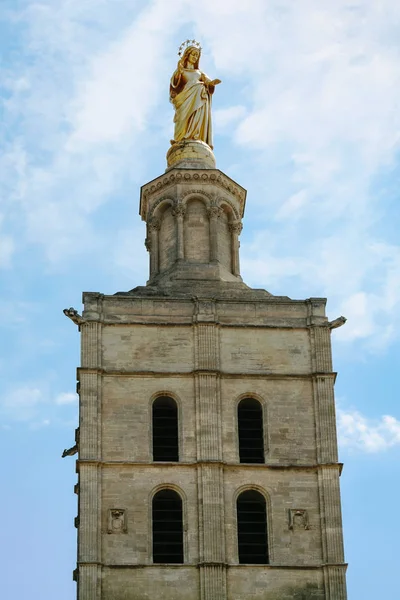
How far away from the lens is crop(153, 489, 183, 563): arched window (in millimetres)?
53938

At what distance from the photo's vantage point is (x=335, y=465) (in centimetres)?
5553

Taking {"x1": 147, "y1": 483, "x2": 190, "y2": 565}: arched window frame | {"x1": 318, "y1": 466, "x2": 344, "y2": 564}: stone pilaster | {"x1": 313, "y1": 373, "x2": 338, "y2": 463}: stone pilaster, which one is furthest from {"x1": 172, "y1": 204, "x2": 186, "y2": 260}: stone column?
{"x1": 318, "y1": 466, "x2": 344, "y2": 564}: stone pilaster

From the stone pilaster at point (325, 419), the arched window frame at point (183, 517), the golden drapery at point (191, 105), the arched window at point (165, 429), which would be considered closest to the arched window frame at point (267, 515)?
the arched window frame at point (183, 517)

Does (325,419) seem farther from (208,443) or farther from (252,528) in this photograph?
(252,528)

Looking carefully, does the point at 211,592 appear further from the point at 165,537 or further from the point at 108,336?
the point at 108,336

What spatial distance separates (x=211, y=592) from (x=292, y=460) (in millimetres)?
4914

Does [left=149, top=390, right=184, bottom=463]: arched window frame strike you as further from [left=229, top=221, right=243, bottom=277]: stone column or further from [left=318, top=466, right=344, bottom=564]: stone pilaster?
[left=229, top=221, right=243, bottom=277]: stone column

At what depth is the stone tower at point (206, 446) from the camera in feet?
176

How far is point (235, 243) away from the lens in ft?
203

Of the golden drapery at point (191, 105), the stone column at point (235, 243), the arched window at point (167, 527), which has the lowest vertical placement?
the arched window at point (167, 527)

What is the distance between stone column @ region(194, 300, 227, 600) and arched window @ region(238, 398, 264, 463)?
840 mm

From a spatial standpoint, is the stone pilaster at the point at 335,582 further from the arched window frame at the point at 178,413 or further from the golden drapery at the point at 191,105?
the golden drapery at the point at 191,105

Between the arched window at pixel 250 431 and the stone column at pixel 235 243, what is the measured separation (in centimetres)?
583

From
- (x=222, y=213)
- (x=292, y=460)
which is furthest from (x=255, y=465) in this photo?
(x=222, y=213)
